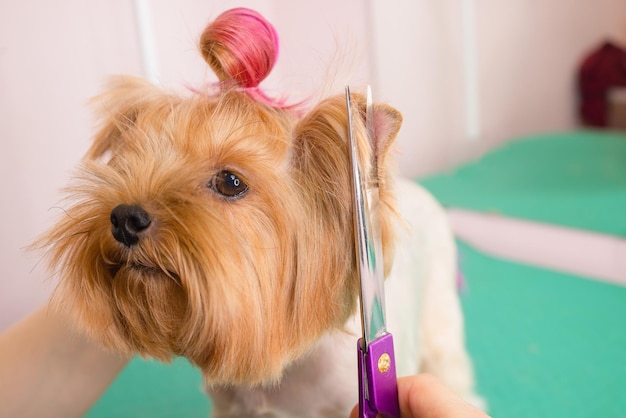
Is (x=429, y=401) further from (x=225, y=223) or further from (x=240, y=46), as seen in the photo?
(x=240, y=46)

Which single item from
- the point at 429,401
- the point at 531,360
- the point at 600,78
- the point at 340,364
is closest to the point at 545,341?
the point at 531,360

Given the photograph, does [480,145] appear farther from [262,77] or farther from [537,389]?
[262,77]

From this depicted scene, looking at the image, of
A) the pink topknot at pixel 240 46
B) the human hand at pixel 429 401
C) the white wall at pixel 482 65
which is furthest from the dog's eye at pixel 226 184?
the white wall at pixel 482 65

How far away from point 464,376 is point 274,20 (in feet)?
2.79

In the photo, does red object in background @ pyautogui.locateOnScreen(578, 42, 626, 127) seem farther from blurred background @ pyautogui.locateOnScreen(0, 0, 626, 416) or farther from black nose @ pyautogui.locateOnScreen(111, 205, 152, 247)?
black nose @ pyautogui.locateOnScreen(111, 205, 152, 247)

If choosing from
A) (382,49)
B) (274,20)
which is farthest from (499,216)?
(274,20)

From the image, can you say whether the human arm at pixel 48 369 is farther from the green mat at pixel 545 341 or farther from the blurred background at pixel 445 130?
the green mat at pixel 545 341

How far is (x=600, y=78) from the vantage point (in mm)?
3469

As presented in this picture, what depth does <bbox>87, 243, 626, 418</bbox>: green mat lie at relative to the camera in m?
1.18

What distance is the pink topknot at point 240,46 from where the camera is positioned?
725 mm

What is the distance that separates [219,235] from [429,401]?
29cm

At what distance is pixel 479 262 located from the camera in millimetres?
1841

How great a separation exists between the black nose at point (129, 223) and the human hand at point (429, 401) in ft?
1.06

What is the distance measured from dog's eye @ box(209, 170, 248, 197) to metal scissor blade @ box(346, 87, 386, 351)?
0.46 ft
